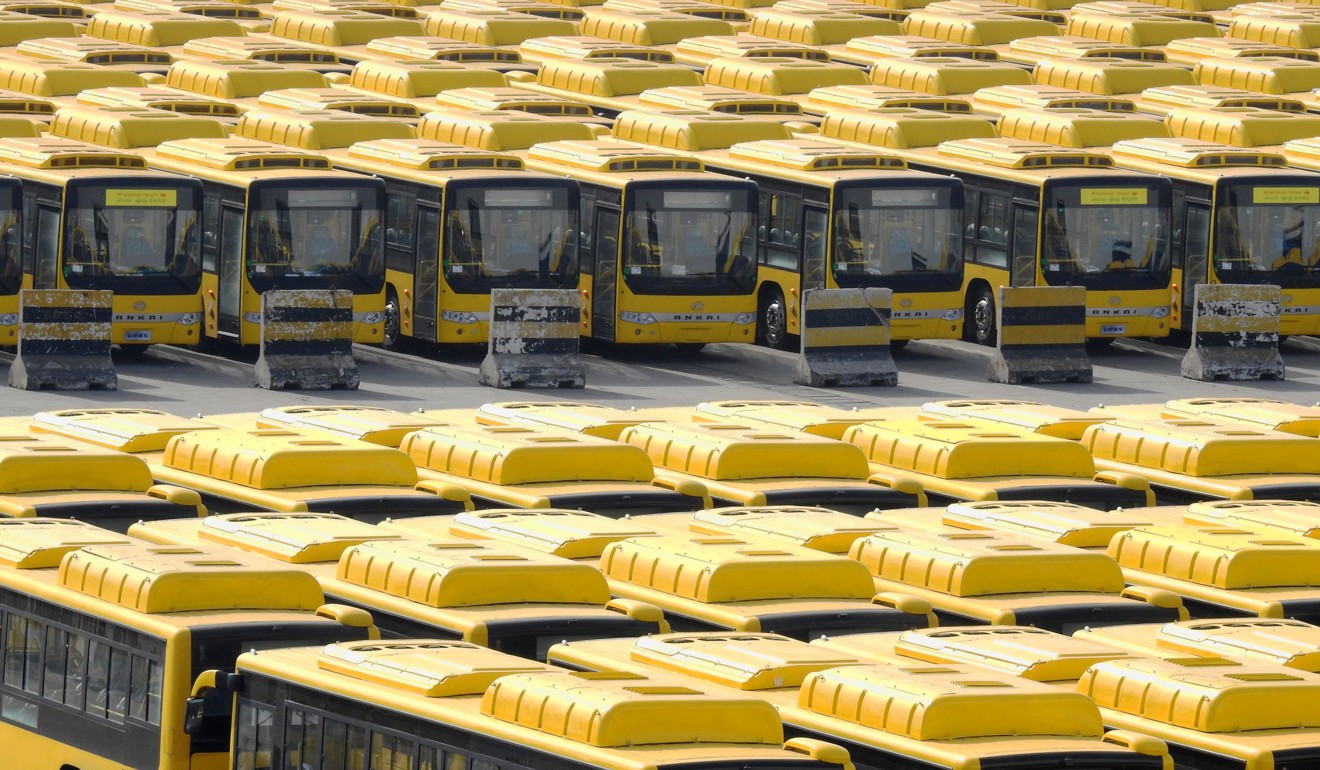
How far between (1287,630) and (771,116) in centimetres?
3186

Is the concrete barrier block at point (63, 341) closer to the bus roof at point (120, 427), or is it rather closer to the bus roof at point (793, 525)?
the bus roof at point (120, 427)

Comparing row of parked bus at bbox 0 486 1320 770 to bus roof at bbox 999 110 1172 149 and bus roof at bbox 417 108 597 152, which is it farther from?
bus roof at bbox 999 110 1172 149

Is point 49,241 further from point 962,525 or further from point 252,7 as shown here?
point 252,7

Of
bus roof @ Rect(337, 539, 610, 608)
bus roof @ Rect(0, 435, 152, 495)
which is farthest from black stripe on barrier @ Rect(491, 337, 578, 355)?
bus roof @ Rect(337, 539, 610, 608)

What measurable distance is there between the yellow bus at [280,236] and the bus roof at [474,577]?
63.9 ft

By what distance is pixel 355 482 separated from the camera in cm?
2175

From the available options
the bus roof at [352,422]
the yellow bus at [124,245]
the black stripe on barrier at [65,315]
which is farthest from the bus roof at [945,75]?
the bus roof at [352,422]

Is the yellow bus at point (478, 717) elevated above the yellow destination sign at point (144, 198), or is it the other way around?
the yellow bus at point (478, 717)

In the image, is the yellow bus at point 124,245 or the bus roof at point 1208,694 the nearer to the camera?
the bus roof at point 1208,694

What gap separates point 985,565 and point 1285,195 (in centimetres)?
2400

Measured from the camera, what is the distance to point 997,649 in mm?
16391

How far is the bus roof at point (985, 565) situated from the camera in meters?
18.6

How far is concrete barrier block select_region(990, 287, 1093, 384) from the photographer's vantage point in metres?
37.6

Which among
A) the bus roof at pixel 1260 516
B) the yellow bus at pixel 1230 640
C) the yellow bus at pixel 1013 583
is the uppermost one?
the yellow bus at pixel 1230 640
